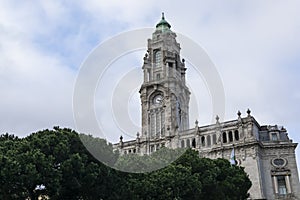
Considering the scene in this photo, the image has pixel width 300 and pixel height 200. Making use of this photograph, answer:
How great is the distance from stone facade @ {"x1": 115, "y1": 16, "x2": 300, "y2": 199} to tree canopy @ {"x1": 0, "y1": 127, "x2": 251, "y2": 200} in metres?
20.8

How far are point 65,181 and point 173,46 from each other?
5905 cm

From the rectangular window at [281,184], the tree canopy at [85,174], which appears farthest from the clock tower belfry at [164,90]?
the tree canopy at [85,174]

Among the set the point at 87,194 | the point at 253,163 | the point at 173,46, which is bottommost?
the point at 87,194

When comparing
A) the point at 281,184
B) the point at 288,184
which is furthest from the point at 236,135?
the point at 288,184

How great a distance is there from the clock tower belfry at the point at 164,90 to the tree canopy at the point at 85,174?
29441 millimetres

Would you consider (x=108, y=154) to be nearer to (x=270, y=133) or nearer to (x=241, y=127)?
(x=241, y=127)

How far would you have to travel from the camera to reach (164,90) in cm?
7862

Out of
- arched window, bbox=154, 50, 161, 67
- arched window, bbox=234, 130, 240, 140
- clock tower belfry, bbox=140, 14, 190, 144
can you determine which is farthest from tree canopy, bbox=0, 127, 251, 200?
arched window, bbox=154, 50, 161, 67

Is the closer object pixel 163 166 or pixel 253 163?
pixel 163 166

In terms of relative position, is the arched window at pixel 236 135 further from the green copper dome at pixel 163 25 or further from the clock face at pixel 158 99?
the green copper dome at pixel 163 25

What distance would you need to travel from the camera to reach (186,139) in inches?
2803

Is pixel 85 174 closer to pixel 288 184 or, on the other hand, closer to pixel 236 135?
pixel 236 135

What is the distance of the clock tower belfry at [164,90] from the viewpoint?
76.2 metres

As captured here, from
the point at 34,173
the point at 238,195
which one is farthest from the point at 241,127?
the point at 34,173
